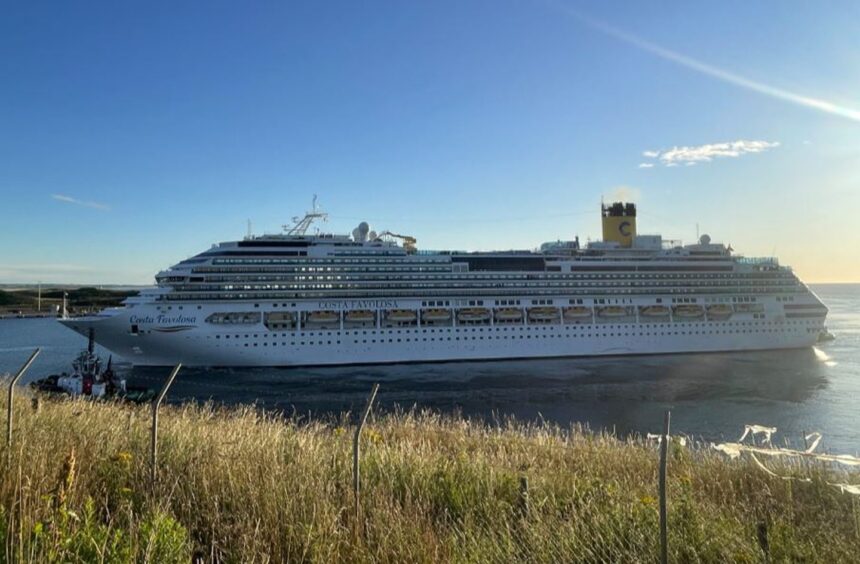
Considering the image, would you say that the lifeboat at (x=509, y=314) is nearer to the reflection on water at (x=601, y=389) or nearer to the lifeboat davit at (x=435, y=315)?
the reflection on water at (x=601, y=389)

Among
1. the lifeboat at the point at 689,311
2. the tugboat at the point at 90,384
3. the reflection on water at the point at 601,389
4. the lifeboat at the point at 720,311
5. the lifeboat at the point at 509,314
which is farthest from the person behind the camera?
the lifeboat at the point at 720,311

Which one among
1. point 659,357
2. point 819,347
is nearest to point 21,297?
point 659,357

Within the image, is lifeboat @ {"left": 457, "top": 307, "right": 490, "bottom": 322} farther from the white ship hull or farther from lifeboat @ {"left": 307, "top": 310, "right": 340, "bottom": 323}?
lifeboat @ {"left": 307, "top": 310, "right": 340, "bottom": 323}

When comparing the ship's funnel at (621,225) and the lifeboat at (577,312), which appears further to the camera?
the ship's funnel at (621,225)

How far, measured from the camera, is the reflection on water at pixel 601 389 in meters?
21.8

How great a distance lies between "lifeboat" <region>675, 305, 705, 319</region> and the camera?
43.3 meters

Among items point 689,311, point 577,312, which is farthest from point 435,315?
point 689,311

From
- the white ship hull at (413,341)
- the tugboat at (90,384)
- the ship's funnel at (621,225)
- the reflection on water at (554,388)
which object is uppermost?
the ship's funnel at (621,225)

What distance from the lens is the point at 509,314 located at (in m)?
39.4

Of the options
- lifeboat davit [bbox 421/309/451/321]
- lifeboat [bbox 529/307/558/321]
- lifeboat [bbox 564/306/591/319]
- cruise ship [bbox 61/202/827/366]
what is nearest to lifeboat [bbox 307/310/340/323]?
cruise ship [bbox 61/202/827/366]

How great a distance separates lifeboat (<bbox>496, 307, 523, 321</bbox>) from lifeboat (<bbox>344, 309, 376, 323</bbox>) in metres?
9.13

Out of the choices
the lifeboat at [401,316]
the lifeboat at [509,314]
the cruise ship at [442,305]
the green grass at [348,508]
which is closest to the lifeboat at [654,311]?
the cruise ship at [442,305]

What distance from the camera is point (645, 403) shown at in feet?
83.0

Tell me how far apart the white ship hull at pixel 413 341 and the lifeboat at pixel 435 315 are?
2.80 feet
